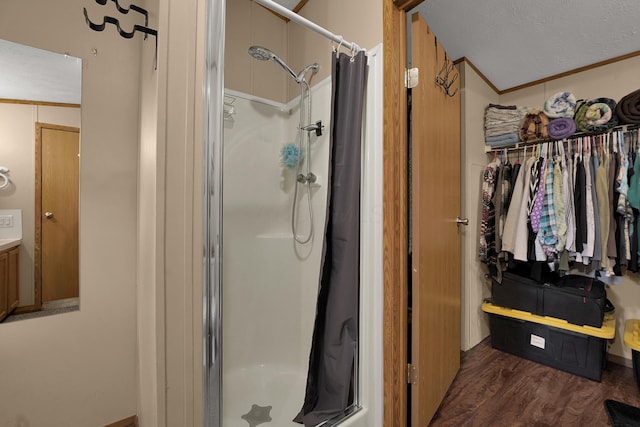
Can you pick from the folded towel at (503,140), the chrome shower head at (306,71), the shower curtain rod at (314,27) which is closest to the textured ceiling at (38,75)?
the shower curtain rod at (314,27)

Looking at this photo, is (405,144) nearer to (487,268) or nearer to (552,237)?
(552,237)

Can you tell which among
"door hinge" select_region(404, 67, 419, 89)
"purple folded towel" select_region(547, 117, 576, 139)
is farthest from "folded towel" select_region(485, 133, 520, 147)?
"door hinge" select_region(404, 67, 419, 89)

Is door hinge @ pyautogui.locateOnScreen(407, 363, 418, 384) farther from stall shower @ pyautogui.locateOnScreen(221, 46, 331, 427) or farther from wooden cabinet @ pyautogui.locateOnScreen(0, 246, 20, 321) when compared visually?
wooden cabinet @ pyautogui.locateOnScreen(0, 246, 20, 321)

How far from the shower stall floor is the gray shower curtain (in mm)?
326

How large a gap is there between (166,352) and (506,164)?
262 cm

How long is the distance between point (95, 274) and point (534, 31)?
297 cm

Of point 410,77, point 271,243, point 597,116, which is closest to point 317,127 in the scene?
point 410,77

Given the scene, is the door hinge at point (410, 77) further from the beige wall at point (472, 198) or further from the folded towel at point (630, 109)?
the folded towel at point (630, 109)

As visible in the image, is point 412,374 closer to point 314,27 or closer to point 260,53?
point 314,27

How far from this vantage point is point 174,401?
748 millimetres

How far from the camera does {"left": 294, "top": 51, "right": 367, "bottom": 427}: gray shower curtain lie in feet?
3.87

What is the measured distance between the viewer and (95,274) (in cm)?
124

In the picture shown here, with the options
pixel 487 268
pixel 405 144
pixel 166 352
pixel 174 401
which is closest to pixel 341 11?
pixel 405 144

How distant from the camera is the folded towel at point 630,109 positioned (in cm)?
172
